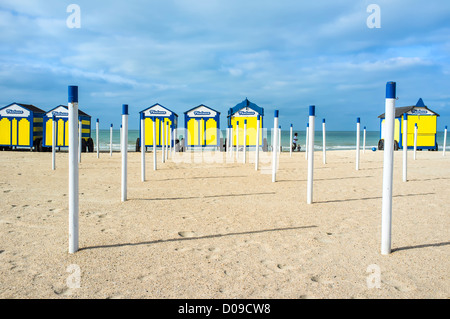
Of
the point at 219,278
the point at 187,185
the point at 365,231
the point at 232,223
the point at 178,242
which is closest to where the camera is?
the point at 219,278

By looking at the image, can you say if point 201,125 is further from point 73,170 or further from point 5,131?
point 73,170

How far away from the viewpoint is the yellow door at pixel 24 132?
82.2 ft

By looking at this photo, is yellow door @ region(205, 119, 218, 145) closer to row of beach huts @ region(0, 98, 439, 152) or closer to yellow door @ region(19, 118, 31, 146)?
row of beach huts @ region(0, 98, 439, 152)

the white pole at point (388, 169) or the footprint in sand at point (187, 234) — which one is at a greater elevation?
the white pole at point (388, 169)

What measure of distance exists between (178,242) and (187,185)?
16.3ft

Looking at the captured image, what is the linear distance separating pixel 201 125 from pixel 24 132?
12104mm

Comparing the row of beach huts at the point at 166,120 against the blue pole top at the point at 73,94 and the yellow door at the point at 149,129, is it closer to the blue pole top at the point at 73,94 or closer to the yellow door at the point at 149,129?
the yellow door at the point at 149,129

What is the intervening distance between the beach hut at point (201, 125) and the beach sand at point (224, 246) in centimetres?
1867

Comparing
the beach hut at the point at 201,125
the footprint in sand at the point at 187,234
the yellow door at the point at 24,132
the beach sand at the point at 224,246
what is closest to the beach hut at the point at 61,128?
the yellow door at the point at 24,132

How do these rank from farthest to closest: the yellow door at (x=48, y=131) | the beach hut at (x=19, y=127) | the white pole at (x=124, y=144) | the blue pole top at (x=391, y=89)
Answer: the beach hut at (x=19, y=127) → the yellow door at (x=48, y=131) → the white pole at (x=124, y=144) → the blue pole top at (x=391, y=89)

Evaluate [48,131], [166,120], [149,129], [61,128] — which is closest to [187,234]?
[166,120]

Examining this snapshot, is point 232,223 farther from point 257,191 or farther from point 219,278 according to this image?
point 257,191
